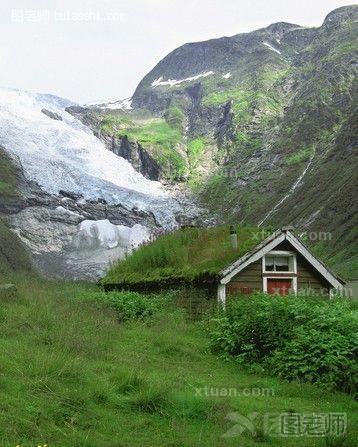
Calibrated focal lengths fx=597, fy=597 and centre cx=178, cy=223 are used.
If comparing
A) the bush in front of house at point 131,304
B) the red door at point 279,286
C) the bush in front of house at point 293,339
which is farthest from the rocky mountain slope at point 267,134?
the bush in front of house at point 293,339

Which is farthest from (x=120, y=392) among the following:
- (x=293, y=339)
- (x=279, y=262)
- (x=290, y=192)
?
(x=290, y=192)

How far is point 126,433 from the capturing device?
7484 mm

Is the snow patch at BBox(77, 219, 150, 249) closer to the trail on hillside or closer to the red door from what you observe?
the trail on hillside

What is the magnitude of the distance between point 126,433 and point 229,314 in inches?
296

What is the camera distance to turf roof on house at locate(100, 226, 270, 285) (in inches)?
773

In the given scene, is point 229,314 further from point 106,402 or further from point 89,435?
point 89,435

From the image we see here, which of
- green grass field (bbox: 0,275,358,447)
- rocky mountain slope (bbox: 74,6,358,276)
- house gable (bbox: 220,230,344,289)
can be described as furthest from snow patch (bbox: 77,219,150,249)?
green grass field (bbox: 0,275,358,447)

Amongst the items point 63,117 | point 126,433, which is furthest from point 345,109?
point 126,433

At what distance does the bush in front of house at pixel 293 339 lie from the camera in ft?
35.1

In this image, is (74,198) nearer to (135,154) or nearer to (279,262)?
(135,154)

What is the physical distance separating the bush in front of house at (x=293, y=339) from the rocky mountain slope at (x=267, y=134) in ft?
151

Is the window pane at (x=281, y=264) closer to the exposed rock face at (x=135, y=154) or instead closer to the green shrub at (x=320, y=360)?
the green shrub at (x=320, y=360)

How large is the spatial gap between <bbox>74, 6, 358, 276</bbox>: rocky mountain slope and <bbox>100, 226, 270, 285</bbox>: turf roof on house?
37.8 metres

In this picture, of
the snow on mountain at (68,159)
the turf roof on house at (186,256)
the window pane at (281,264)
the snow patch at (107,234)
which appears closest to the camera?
the turf roof on house at (186,256)
